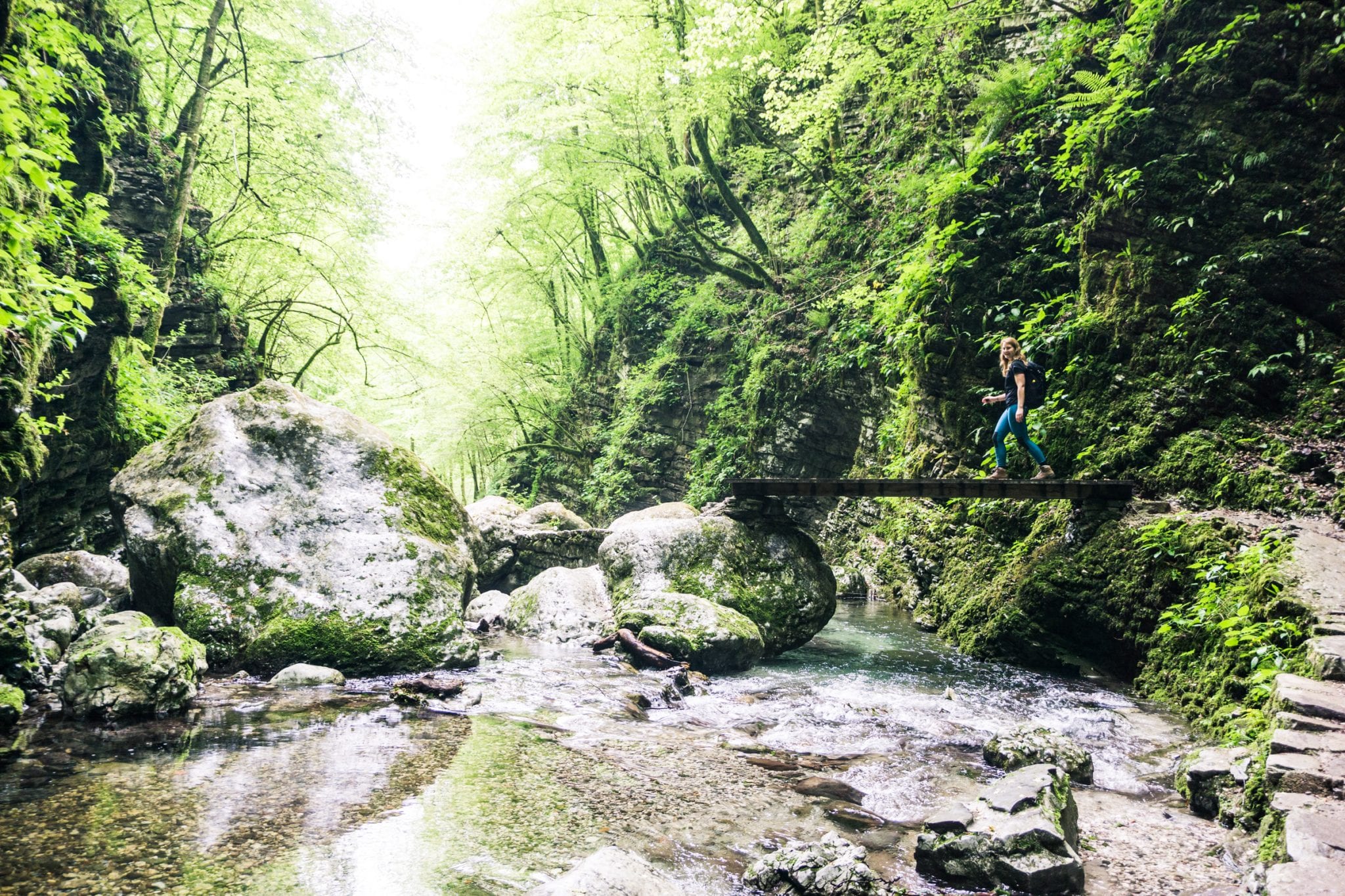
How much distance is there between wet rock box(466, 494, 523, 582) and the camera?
14.5 m

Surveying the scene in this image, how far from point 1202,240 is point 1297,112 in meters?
1.79

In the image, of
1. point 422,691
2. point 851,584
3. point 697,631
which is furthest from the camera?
point 851,584

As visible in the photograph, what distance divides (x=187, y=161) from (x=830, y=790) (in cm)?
1458

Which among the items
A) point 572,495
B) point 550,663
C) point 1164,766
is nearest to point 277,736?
point 550,663

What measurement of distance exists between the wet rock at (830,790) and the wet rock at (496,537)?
958 cm

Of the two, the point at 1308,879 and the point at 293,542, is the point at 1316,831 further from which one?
the point at 293,542

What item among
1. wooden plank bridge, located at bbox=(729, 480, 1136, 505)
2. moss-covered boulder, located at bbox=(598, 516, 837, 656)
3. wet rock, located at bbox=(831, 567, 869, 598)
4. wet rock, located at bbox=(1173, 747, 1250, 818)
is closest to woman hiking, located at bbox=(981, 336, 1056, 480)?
wooden plank bridge, located at bbox=(729, 480, 1136, 505)

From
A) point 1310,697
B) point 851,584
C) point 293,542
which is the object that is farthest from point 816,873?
point 851,584

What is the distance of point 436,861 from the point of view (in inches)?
137

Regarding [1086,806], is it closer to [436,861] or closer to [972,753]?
[972,753]

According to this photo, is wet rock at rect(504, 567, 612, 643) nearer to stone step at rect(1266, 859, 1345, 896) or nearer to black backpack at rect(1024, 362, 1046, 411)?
black backpack at rect(1024, 362, 1046, 411)

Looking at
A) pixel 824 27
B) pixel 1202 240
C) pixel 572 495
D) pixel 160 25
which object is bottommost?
pixel 572 495

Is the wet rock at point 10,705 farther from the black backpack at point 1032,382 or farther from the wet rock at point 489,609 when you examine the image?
the black backpack at point 1032,382

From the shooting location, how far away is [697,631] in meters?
8.61
